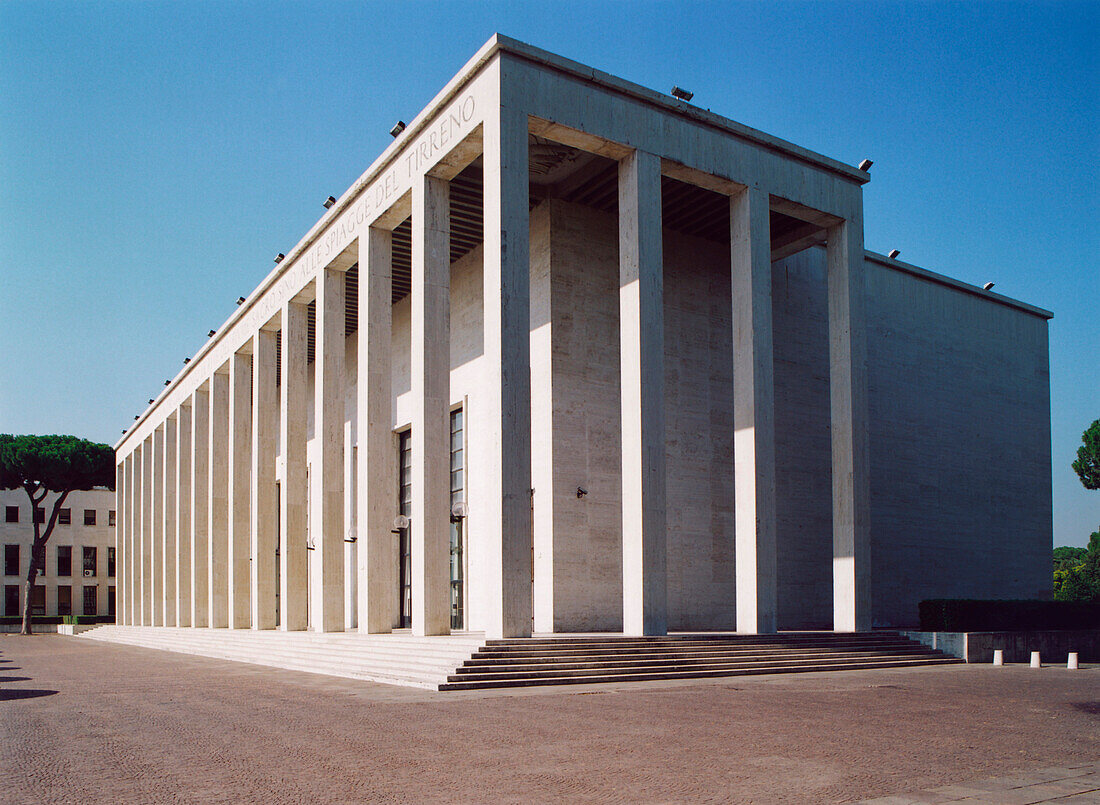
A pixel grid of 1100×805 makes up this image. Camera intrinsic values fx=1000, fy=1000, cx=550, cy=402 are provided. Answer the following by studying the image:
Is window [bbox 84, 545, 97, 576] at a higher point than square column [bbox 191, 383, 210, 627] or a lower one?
lower

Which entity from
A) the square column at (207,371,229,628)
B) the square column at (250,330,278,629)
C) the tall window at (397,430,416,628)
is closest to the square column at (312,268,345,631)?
the tall window at (397,430,416,628)

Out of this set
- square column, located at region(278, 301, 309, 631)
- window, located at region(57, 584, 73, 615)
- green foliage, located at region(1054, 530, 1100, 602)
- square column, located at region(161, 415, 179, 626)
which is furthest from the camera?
window, located at region(57, 584, 73, 615)

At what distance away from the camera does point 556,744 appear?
340 inches

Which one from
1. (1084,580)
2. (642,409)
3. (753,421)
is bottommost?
(1084,580)

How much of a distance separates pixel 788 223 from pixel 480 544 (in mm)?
11192

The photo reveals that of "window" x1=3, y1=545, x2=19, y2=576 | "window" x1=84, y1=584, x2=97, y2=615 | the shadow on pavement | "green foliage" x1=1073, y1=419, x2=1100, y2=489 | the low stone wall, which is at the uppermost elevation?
"green foliage" x1=1073, y1=419, x2=1100, y2=489

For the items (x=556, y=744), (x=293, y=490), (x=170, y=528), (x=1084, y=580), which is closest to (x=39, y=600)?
(x=170, y=528)

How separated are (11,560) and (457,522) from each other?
178 ft

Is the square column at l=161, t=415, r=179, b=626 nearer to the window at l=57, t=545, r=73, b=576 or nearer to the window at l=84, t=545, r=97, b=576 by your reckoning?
the window at l=57, t=545, r=73, b=576

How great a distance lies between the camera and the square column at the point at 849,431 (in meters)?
22.1

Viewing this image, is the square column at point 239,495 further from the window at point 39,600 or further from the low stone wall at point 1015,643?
the window at point 39,600

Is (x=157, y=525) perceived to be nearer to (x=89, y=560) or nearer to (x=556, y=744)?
(x=89, y=560)

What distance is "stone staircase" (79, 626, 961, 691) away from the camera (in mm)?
14695

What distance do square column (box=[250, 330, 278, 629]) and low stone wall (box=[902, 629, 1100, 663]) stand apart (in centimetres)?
1771
